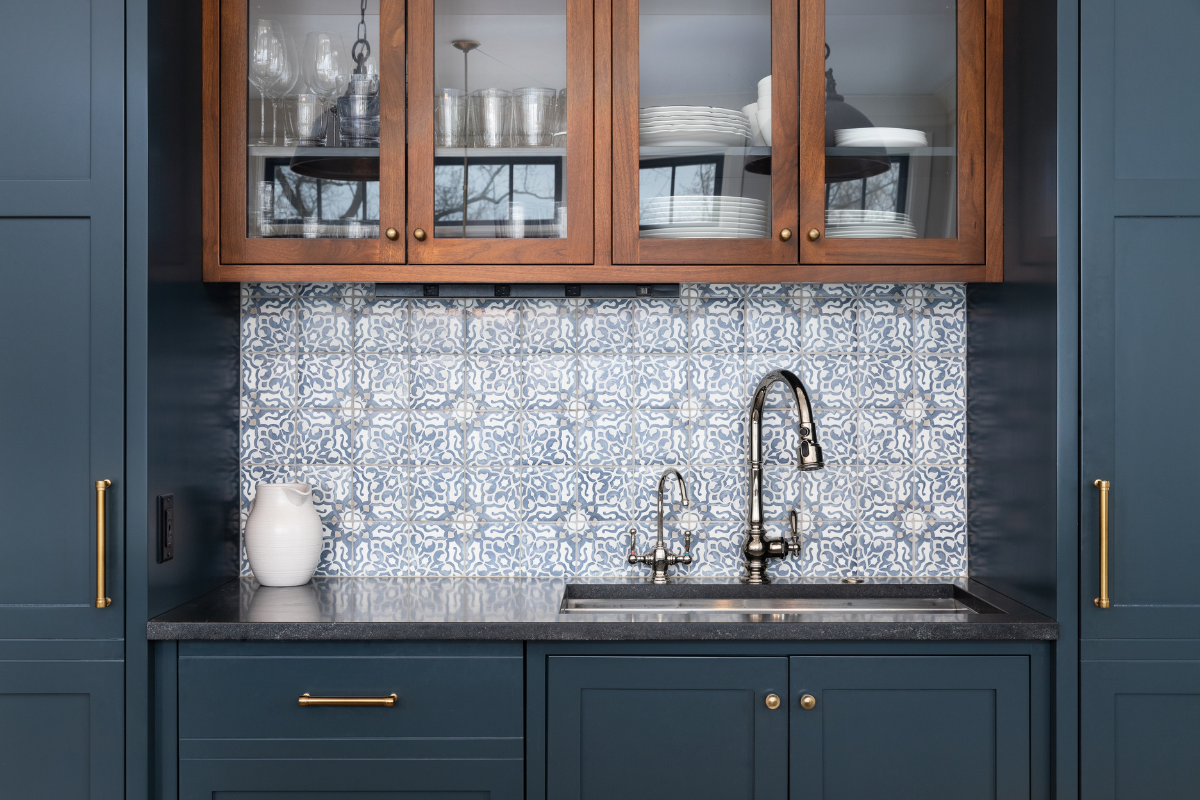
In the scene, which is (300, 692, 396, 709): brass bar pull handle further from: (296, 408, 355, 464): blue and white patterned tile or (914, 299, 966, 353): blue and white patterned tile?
(914, 299, 966, 353): blue and white patterned tile

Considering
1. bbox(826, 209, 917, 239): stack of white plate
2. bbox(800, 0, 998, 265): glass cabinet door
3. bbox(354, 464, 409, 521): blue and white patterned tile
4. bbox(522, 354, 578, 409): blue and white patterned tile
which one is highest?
bbox(800, 0, 998, 265): glass cabinet door

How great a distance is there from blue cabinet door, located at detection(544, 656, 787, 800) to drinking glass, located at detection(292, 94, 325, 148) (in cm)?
121

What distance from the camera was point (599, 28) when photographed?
1730 millimetres

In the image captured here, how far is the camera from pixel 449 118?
176 centimetres

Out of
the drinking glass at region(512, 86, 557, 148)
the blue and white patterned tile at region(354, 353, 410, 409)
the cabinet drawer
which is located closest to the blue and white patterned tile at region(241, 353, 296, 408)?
the blue and white patterned tile at region(354, 353, 410, 409)

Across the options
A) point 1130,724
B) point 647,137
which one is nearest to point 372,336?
point 647,137

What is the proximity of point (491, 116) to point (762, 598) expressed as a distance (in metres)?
1.24

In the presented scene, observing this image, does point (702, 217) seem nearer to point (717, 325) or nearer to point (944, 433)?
point (717, 325)

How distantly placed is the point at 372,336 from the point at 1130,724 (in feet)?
5.85

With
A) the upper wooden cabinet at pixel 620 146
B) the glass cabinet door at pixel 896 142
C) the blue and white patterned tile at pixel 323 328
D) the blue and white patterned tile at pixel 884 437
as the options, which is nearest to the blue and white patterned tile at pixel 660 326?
the upper wooden cabinet at pixel 620 146

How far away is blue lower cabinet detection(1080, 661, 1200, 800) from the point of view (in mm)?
1519

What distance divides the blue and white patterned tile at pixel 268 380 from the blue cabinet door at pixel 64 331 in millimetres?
476

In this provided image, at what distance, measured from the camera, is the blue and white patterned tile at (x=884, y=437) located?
2.01 metres

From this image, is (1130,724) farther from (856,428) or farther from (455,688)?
(455,688)
